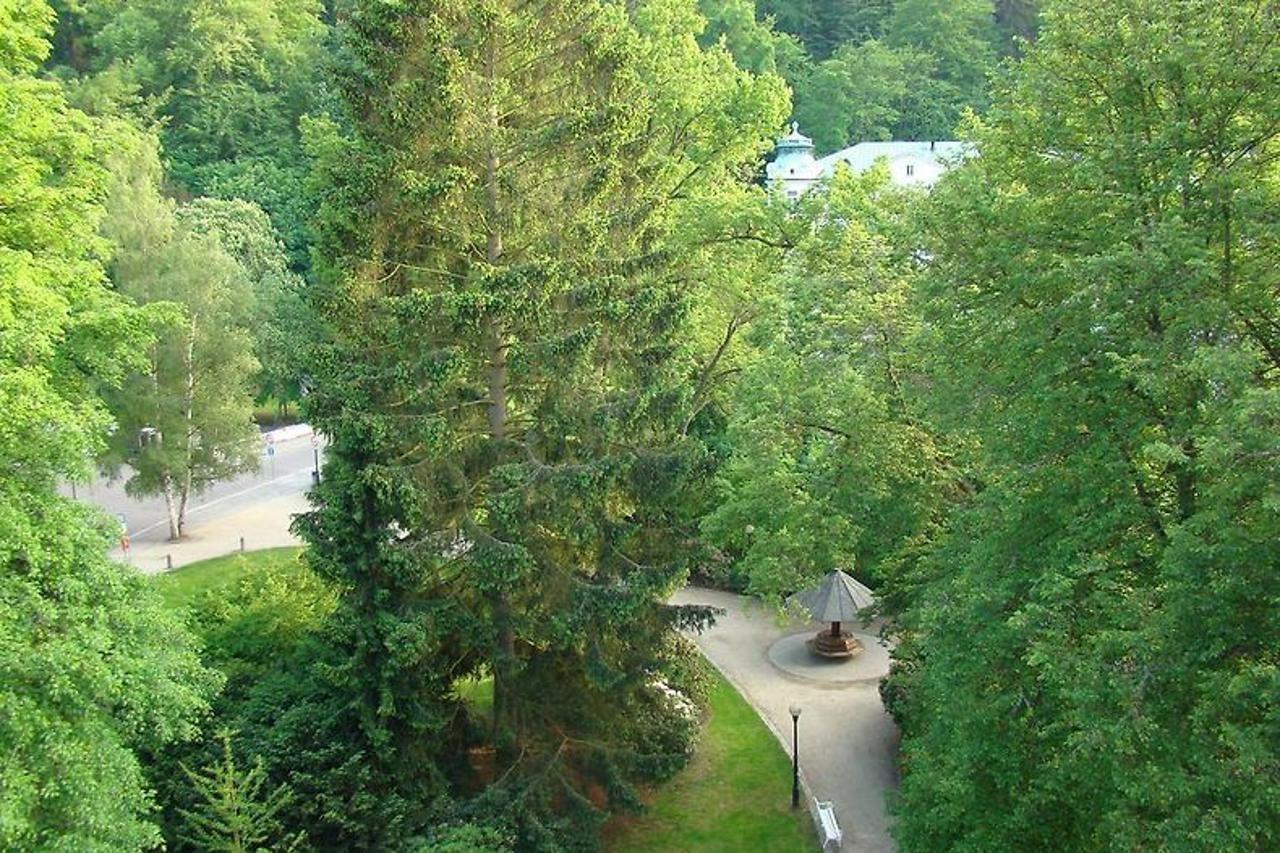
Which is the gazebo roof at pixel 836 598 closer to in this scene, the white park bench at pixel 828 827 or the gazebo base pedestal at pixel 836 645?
the gazebo base pedestal at pixel 836 645

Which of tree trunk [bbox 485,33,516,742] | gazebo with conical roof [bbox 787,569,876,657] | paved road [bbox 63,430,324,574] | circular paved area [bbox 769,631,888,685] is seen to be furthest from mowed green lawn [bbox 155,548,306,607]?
gazebo with conical roof [bbox 787,569,876,657]

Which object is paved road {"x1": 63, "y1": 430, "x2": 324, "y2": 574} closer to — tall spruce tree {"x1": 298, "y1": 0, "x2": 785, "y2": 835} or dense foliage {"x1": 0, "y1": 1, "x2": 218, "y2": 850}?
tall spruce tree {"x1": 298, "y1": 0, "x2": 785, "y2": 835}

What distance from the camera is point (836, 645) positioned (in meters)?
22.7

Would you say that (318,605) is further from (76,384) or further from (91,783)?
(91,783)

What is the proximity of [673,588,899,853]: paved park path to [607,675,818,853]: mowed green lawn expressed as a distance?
1.77ft

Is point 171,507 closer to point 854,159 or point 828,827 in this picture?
point 828,827

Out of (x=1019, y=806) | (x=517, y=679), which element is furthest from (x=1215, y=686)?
(x=517, y=679)

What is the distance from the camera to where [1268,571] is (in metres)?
8.84

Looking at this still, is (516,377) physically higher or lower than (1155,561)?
higher

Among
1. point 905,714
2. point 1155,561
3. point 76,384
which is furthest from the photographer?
point 905,714

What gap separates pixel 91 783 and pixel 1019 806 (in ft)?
28.6

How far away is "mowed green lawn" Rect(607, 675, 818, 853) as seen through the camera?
1620 centimetres

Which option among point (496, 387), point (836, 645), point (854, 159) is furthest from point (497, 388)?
point (854, 159)

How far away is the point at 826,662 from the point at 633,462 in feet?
33.3
